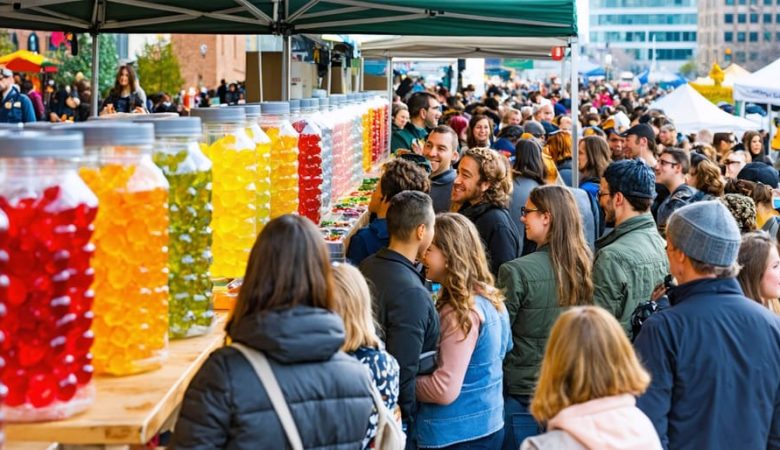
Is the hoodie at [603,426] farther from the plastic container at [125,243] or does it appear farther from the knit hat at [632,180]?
the knit hat at [632,180]

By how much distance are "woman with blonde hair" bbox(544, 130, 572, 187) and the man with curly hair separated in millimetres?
3285

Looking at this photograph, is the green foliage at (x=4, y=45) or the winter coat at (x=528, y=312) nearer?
the winter coat at (x=528, y=312)

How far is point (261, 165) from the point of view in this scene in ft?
14.2

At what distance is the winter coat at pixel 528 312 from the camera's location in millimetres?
5875

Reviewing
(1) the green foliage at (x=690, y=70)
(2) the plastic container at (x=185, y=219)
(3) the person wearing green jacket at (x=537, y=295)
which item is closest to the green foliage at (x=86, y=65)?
(3) the person wearing green jacket at (x=537, y=295)

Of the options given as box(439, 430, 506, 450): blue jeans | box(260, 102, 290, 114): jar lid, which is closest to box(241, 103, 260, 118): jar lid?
box(260, 102, 290, 114): jar lid

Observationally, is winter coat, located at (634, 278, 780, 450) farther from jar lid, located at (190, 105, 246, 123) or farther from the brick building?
the brick building

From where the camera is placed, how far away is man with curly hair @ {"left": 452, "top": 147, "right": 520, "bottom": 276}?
6.95 metres

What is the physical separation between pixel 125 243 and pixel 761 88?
1569 centimetres

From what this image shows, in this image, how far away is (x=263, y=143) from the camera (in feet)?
14.3

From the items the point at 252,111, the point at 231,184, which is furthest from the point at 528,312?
the point at 231,184

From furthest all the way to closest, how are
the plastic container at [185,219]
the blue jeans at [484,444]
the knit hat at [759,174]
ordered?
the knit hat at [759,174]
the blue jeans at [484,444]
the plastic container at [185,219]

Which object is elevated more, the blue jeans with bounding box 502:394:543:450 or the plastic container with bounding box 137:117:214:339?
the plastic container with bounding box 137:117:214:339

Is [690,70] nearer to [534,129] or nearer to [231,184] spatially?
[534,129]
